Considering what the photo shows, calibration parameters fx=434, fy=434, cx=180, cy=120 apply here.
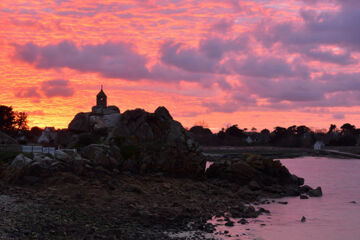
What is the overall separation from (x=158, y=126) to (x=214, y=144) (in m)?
124

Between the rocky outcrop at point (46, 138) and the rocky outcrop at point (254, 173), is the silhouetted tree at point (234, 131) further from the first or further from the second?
the rocky outcrop at point (254, 173)

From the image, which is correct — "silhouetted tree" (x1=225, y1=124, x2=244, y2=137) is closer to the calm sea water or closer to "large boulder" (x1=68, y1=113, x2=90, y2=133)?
the calm sea water

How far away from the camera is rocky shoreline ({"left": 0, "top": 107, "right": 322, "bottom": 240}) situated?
21.0 meters

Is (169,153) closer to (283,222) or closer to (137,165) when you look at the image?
(137,165)

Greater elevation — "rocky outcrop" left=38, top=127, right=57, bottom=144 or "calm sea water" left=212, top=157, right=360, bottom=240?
"rocky outcrop" left=38, top=127, right=57, bottom=144

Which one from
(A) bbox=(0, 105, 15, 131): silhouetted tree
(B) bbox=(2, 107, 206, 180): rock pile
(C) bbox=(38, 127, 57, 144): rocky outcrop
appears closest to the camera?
(B) bbox=(2, 107, 206, 180): rock pile

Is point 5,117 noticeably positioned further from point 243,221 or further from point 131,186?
point 243,221

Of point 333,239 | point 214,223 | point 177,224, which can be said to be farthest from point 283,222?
point 177,224

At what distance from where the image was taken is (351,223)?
29.7 meters

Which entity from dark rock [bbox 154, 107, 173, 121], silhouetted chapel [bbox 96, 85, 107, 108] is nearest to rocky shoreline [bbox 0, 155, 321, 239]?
dark rock [bbox 154, 107, 173, 121]

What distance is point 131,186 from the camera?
30.8m

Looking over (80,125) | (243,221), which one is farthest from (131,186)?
(80,125)

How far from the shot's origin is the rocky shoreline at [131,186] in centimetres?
2098

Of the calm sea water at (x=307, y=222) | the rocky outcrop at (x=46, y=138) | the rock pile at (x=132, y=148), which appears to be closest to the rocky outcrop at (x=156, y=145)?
the rock pile at (x=132, y=148)
